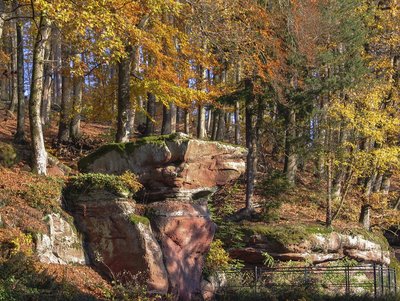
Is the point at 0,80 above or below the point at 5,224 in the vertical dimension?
above

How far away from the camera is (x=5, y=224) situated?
9867 mm

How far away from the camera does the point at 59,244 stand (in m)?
10.7

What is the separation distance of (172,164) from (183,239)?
1.98m

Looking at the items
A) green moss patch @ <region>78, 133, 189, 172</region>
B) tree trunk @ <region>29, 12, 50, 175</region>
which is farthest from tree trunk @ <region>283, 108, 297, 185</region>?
tree trunk @ <region>29, 12, 50, 175</region>

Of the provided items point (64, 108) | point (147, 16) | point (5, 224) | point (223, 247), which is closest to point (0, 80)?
point (64, 108)

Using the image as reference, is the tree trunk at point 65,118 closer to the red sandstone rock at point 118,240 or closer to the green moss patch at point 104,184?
the green moss patch at point 104,184

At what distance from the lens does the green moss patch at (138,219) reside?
1151cm

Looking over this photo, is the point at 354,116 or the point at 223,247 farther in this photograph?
the point at 354,116

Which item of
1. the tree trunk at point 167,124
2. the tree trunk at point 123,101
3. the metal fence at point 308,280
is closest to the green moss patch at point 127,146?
the tree trunk at point 123,101

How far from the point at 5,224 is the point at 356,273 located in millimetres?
11591

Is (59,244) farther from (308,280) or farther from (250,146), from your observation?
(250,146)

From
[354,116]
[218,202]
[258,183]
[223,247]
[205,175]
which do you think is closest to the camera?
[205,175]

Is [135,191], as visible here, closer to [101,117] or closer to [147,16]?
[147,16]

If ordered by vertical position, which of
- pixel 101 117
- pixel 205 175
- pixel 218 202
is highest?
pixel 101 117
